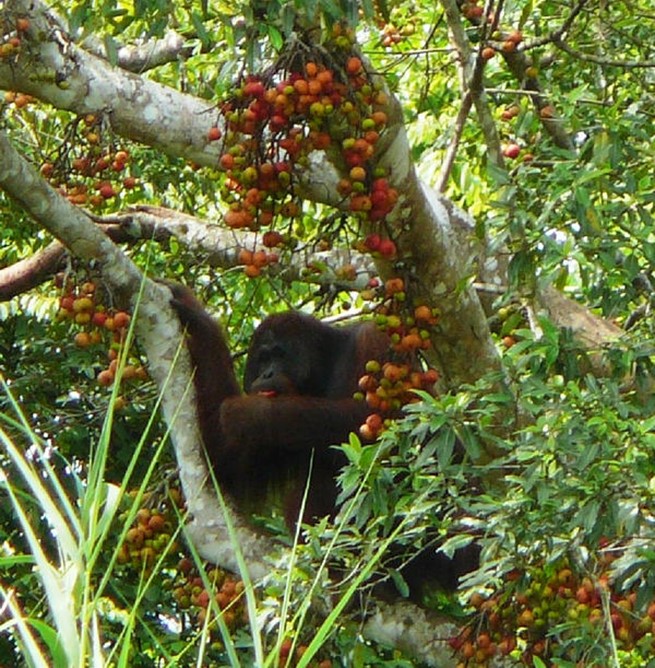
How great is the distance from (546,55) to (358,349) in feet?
4.29

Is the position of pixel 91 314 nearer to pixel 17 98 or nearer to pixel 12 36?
pixel 12 36

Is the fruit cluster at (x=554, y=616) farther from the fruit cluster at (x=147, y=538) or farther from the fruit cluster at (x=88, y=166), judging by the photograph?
the fruit cluster at (x=88, y=166)

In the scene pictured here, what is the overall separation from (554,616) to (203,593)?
1214mm

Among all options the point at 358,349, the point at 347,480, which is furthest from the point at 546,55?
the point at 347,480

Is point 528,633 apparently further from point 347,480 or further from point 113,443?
point 113,443

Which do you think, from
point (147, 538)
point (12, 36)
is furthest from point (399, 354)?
point (12, 36)

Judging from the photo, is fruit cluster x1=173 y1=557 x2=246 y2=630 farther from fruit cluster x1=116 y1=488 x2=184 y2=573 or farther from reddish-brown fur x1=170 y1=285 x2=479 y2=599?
reddish-brown fur x1=170 y1=285 x2=479 y2=599

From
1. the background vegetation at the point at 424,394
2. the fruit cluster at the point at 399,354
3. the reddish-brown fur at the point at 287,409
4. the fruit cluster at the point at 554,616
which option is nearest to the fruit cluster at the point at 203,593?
the background vegetation at the point at 424,394

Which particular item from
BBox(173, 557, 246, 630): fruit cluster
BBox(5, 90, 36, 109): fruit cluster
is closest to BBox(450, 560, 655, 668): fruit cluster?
BBox(173, 557, 246, 630): fruit cluster

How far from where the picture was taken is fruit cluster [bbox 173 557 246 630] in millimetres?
4289

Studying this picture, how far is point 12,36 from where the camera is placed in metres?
4.29

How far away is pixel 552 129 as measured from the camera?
472 centimetres

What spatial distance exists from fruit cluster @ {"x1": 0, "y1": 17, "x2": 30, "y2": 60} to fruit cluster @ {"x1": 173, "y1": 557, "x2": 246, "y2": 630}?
1582mm

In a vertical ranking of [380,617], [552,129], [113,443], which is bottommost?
[380,617]
